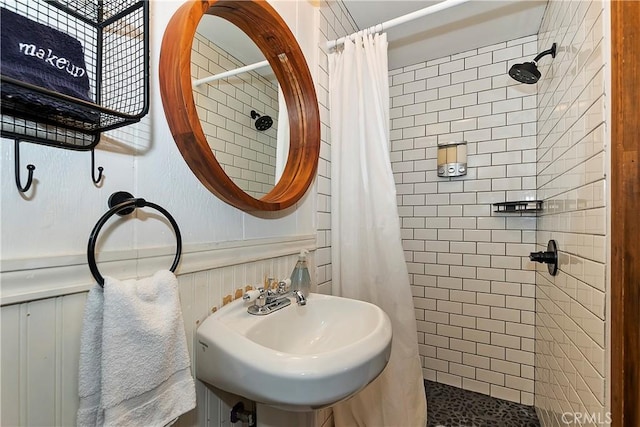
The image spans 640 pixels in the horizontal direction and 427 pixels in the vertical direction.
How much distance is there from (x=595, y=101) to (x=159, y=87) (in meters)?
1.19

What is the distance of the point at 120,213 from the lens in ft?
2.26

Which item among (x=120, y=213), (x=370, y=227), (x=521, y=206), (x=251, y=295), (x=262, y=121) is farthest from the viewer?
(x=521, y=206)

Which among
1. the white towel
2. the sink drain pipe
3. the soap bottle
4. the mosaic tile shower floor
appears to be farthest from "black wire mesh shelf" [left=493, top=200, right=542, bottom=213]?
the white towel

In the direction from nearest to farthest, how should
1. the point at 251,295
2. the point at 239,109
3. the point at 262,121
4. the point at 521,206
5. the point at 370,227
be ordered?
the point at 251,295
the point at 239,109
the point at 262,121
the point at 370,227
the point at 521,206

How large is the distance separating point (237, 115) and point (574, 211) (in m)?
1.22

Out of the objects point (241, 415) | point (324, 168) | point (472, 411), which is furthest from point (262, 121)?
Result: point (472, 411)

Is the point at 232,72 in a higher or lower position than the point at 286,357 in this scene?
higher

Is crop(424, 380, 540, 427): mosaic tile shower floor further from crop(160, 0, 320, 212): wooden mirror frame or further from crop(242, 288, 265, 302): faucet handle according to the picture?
crop(160, 0, 320, 212): wooden mirror frame

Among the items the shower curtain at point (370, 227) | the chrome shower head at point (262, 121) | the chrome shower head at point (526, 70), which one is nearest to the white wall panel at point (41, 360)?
the chrome shower head at point (262, 121)

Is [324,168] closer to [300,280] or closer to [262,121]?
[262,121]

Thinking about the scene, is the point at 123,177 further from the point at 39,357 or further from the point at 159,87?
the point at 39,357

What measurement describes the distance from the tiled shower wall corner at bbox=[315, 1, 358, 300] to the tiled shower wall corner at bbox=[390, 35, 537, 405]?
0.87 m

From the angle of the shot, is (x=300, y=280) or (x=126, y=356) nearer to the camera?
(x=126, y=356)

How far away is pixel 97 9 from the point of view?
2.19ft
